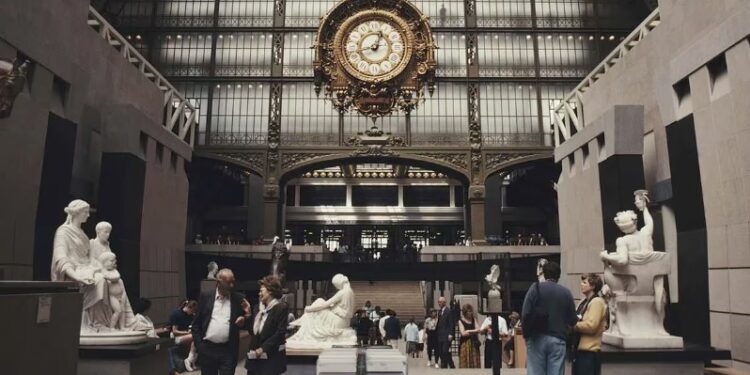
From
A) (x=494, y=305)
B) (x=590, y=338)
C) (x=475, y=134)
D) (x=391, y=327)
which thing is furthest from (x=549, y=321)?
(x=475, y=134)

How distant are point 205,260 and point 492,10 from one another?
21.7 m

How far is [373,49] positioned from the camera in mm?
30781

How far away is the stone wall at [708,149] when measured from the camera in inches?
415

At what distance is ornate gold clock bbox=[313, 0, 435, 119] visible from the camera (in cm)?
3067

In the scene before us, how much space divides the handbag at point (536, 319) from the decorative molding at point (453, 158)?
2596 centimetres

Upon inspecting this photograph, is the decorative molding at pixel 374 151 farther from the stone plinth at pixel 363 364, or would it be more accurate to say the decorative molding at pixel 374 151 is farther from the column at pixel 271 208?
the stone plinth at pixel 363 364

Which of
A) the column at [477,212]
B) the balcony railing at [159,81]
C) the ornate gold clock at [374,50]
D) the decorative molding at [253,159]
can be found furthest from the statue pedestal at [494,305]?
the decorative molding at [253,159]

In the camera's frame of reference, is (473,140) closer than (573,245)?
No

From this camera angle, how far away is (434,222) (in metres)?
46.1

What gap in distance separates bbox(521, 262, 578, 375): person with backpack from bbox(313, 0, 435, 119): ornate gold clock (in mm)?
25699

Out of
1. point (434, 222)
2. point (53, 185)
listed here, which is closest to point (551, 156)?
point (434, 222)

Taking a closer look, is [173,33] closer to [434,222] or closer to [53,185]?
[53,185]

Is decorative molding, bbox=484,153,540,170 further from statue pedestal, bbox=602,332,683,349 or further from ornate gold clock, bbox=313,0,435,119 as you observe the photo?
statue pedestal, bbox=602,332,683,349

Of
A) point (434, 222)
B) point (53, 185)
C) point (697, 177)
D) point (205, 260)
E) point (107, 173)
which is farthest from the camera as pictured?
point (434, 222)
